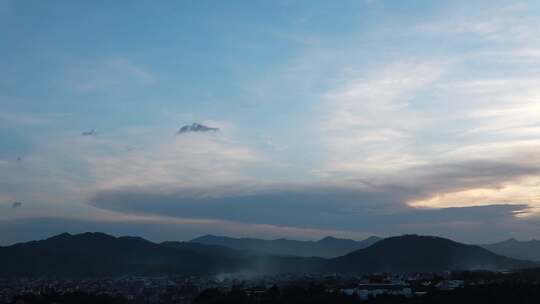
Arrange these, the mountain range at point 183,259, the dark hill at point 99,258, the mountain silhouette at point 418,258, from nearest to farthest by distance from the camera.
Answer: the mountain silhouette at point 418,258, the mountain range at point 183,259, the dark hill at point 99,258

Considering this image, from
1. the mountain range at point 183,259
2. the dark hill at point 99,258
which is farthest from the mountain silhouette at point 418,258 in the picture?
the dark hill at point 99,258

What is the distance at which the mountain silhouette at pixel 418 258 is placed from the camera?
10938 centimetres

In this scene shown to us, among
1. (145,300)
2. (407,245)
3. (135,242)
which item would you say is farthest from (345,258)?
(145,300)

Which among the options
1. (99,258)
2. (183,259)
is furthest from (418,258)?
(99,258)

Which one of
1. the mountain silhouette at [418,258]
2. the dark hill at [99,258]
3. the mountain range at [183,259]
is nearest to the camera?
the mountain silhouette at [418,258]

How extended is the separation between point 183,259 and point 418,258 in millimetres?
45353

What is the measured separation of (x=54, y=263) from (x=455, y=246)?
223 feet

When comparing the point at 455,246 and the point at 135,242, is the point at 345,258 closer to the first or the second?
the point at 455,246

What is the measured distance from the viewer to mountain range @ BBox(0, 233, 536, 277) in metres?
111

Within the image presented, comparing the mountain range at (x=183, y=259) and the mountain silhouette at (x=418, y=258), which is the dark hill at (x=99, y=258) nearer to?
the mountain range at (x=183, y=259)

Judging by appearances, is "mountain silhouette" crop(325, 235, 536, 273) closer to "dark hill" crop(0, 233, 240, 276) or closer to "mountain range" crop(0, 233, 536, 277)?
"mountain range" crop(0, 233, 536, 277)

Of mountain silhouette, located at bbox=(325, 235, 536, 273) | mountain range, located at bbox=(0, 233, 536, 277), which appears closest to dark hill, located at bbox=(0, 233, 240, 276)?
mountain range, located at bbox=(0, 233, 536, 277)

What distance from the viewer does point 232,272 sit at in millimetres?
124688

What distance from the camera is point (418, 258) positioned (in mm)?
113188
